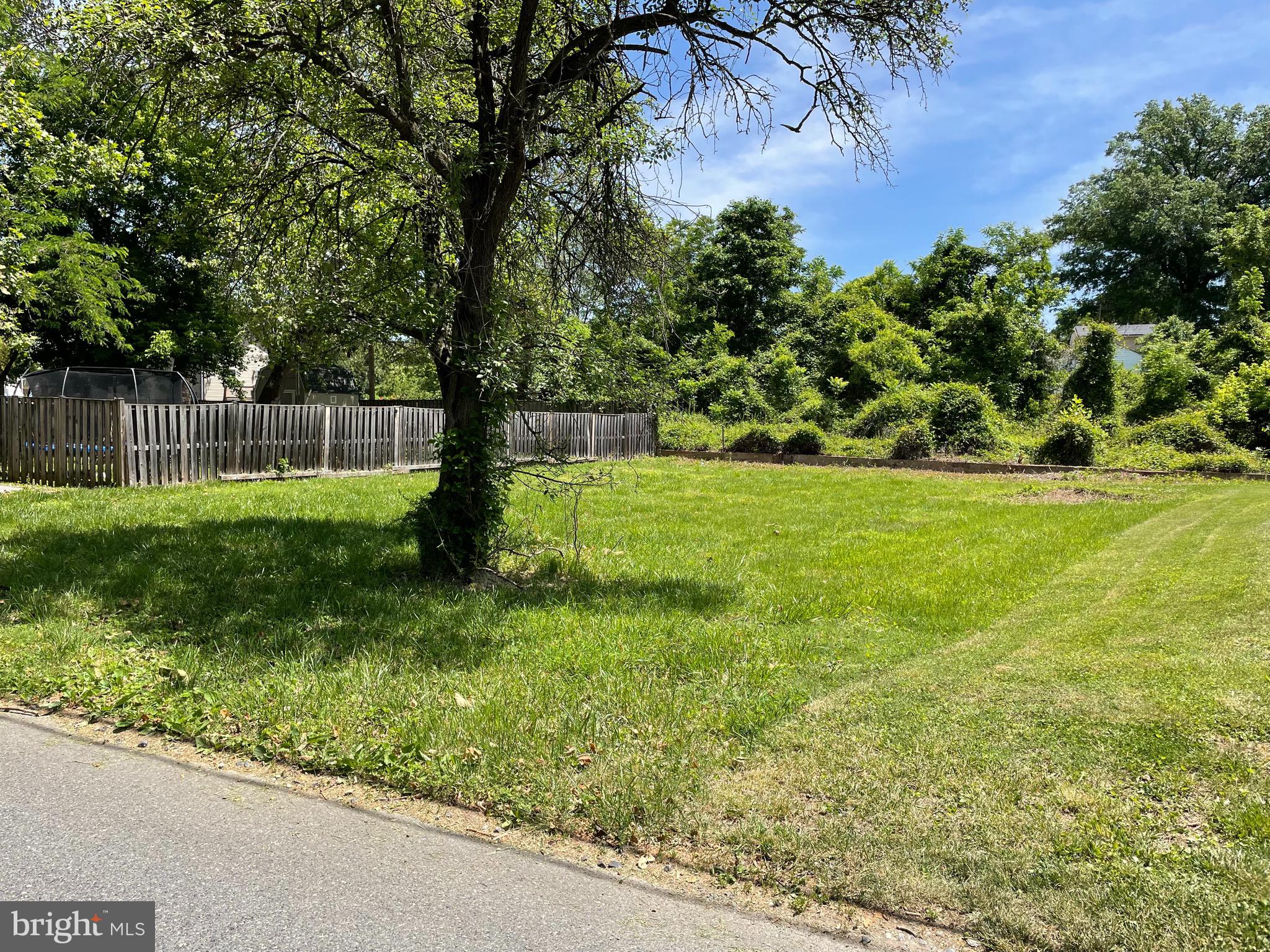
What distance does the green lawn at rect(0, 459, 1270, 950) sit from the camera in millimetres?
2898

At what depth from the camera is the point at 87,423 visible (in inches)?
474

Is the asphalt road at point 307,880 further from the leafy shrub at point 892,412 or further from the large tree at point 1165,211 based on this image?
the large tree at point 1165,211

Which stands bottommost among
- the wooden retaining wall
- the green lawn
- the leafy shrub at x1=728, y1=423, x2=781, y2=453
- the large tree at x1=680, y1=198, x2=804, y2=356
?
the green lawn

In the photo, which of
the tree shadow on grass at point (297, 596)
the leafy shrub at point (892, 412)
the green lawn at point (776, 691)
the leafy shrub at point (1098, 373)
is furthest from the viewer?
the leafy shrub at point (1098, 373)

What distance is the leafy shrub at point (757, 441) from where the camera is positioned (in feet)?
78.7

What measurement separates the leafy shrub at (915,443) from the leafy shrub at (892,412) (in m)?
1.30

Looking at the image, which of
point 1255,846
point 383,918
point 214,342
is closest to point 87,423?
point 214,342

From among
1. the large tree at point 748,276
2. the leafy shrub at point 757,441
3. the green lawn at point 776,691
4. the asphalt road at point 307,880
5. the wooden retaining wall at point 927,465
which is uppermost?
the large tree at point 748,276

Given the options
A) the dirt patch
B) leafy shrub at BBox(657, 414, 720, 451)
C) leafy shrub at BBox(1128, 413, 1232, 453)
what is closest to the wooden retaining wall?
leafy shrub at BBox(657, 414, 720, 451)

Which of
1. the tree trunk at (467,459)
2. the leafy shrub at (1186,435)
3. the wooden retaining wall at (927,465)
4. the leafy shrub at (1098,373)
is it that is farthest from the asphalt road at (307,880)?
the leafy shrub at (1098,373)

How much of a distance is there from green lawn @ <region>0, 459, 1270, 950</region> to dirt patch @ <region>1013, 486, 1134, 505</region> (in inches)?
195

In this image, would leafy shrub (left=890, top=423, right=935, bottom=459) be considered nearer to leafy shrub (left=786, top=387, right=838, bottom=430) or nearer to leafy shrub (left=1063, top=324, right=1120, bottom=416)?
leafy shrub (left=786, top=387, right=838, bottom=430)

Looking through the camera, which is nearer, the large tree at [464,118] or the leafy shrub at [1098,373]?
the large tree at [464,118]

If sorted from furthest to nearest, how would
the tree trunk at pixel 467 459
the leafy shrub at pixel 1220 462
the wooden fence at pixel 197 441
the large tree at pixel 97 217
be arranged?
the leafy shrub at pixel 1220 462, the wooden fence at pixel 197 441, the large tree at pixel 97 217, the tree trunk at pixel 467 459
